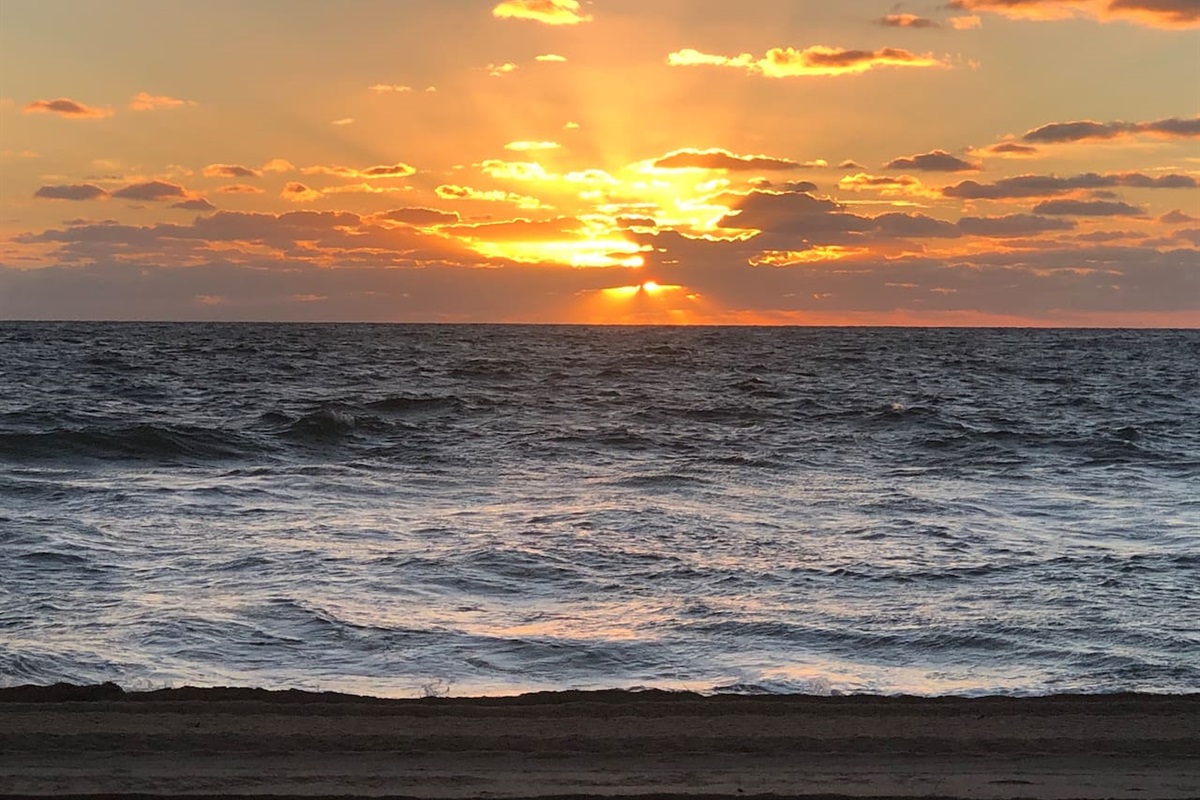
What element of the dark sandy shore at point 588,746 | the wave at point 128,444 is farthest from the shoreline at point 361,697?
the wave at point 128,444

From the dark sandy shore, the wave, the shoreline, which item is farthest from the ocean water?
the dark sandy shore

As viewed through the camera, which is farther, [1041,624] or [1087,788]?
[1041,624]

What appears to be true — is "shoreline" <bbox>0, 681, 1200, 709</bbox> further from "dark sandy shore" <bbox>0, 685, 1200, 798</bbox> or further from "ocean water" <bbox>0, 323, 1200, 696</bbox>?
"ocean water" <bbox>0, 323, 1200, 696</bbox>

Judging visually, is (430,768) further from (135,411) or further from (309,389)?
(309,389)

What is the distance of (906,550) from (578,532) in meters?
3.79

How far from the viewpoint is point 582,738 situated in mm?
5910

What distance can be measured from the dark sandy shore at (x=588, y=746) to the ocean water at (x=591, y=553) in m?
1.52

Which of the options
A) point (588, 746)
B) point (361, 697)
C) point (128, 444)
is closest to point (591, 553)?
point (361, 697)

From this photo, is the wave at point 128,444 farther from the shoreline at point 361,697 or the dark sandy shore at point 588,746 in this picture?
the dark sandy shore at point 588,746

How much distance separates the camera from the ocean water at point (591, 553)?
8.80 m

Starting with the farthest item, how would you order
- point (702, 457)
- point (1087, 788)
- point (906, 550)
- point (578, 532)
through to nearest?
1. point (702, 457)
2. point (578, 532)
3. point (906, 550)
4. point (1087, 788)

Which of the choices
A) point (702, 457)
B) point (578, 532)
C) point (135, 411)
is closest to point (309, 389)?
A: point (135, 411)

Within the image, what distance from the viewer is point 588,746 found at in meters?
5.79

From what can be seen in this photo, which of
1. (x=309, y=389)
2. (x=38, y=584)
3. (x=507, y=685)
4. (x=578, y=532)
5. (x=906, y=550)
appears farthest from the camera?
(x=309, y=389)
